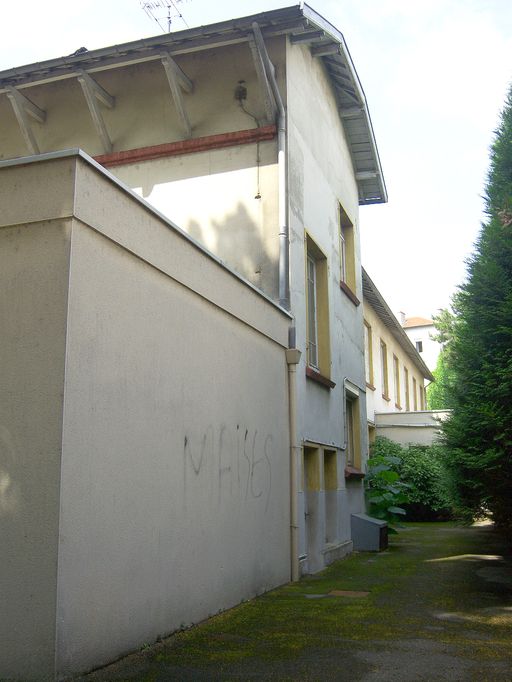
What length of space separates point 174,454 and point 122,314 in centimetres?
134

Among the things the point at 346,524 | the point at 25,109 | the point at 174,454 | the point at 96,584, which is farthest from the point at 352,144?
the point at 96,584

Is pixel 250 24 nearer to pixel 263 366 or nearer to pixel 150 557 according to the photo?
pixel 263 366

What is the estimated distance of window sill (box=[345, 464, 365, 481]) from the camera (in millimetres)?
12648

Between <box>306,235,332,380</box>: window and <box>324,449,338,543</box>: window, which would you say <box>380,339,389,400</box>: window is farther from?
<box>306,235,332,380</box>: window

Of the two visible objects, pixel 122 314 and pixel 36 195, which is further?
pixel 122 314

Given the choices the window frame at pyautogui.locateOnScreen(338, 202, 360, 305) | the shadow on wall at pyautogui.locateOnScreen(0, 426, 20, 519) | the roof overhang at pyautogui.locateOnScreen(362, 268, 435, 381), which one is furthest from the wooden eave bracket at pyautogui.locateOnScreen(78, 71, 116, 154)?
the roof overhang at pyautogui.locateOnScreen(362, 268, 435, 381)

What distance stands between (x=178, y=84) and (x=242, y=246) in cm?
257

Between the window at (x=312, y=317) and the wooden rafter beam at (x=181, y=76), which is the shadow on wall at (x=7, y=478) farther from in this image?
the window at (x=312, y=317)

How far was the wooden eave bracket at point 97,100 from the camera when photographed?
10.2 meters

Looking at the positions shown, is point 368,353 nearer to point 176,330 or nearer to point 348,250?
point 348,250

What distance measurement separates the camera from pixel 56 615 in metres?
4.18

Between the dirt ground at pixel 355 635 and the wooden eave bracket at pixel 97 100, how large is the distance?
6.80 meters

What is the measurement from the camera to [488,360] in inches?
341

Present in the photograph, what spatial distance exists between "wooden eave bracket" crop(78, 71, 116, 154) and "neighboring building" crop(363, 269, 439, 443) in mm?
7817
